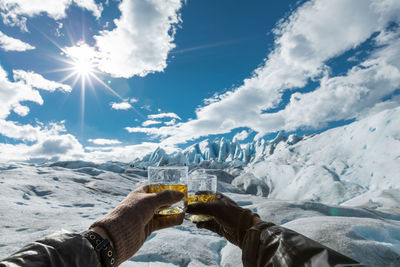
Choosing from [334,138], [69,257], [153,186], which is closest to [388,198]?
[334,138]

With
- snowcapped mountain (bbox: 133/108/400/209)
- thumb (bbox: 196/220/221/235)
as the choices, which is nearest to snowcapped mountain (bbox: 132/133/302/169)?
snowcapped mountain (bbox: 133/108/400/209)

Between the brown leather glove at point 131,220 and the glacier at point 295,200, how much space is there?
2.51ft

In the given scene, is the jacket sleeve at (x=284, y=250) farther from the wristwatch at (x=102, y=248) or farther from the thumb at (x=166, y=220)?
the wristwatch at (x=102, y=248)

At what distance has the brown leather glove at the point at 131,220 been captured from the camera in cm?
139

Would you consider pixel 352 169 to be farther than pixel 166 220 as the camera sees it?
Yes

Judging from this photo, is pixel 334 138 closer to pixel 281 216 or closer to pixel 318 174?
pixel 318 174

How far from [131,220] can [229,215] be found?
2.67 feet

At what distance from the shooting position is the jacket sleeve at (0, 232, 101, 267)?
2.75 ft

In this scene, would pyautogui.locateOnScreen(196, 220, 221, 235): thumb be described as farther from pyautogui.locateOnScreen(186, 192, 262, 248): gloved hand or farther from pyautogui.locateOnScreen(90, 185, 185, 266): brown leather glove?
pyautogui.locateOnScreen(90, 185, 185, 266): brown leather glove

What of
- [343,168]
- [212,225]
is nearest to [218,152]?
[343,168]

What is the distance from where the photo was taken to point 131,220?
1527 millimetres

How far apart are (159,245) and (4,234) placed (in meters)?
2.30

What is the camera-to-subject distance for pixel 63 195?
6.41 m

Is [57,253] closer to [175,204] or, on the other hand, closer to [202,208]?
[175,204]
